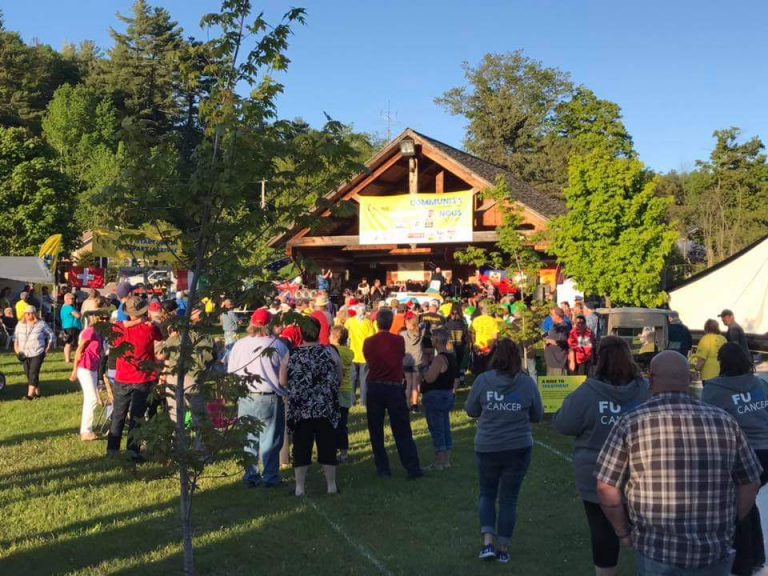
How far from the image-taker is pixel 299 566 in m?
5.73

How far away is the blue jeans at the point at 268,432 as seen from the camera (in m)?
7.79

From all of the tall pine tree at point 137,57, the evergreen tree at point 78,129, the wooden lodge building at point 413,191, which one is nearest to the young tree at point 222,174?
the wooden lodge building at point 413,191

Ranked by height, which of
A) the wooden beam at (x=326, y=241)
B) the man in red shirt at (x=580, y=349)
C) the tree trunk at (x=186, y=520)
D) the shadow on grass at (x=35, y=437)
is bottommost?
the shadow on grass at (x=35, y=437)

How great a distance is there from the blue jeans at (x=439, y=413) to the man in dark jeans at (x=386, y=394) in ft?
1.63

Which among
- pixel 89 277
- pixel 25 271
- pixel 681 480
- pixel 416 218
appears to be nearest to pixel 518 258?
pixel 681 480

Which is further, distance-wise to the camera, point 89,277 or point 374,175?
point 89,277

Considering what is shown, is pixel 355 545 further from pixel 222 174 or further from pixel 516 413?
pixel 222 174

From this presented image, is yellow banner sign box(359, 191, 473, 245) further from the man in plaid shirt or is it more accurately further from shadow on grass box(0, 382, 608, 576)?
the man in plaid shirt

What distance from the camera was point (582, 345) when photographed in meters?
13.0

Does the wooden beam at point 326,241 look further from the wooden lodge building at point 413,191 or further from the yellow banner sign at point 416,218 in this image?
the yellow banner sign at point 416,218

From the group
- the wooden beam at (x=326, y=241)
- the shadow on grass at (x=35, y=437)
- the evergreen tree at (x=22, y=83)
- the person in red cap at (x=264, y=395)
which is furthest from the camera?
the evergreen tree at (x=22, y=83)

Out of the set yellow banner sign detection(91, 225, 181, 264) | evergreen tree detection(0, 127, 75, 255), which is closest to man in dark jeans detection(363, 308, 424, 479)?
yellow banner sign detection(91, 225, 181, 264)

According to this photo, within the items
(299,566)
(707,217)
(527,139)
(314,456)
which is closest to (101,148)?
(527,139)

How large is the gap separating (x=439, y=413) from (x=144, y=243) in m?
4.88
